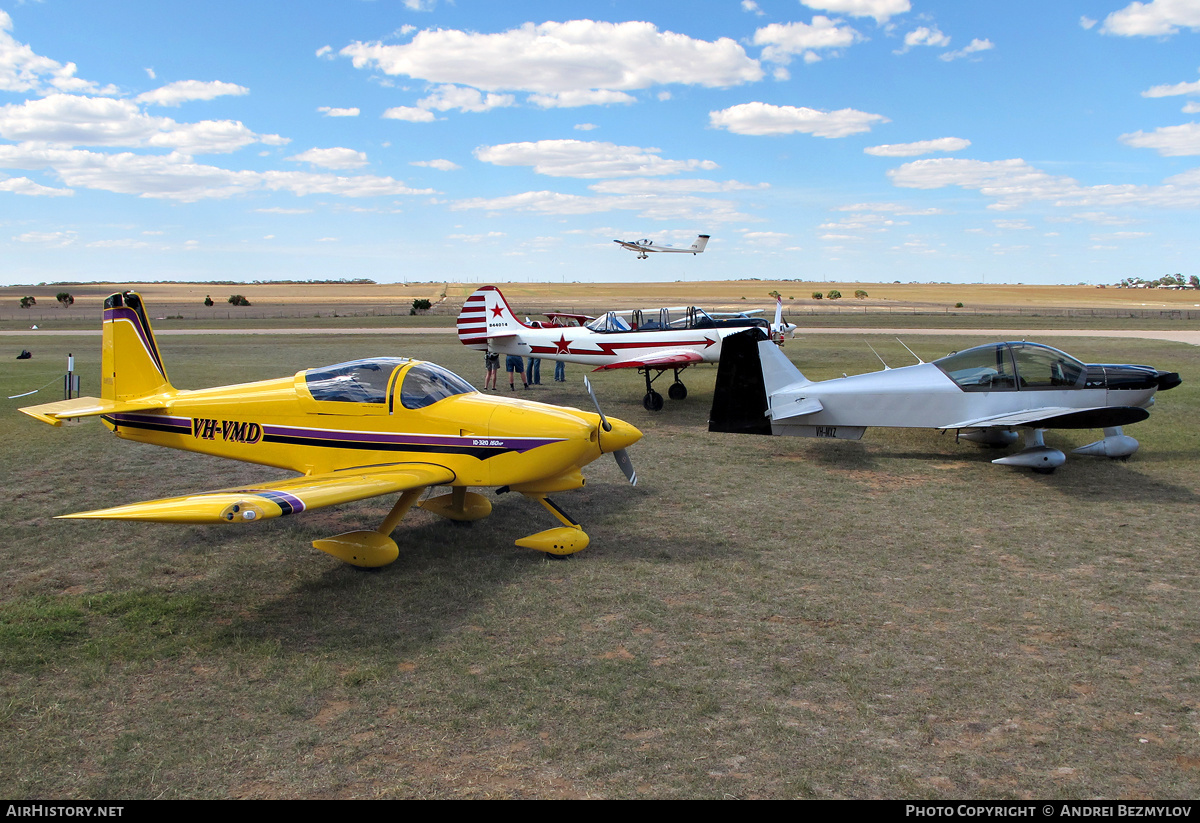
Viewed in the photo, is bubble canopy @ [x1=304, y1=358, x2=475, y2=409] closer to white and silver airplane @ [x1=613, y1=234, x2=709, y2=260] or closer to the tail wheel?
the tail wheel

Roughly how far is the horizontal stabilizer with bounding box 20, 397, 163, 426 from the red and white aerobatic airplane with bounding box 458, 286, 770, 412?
10.1 meters

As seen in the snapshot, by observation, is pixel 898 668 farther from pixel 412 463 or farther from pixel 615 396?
pixel 615 396

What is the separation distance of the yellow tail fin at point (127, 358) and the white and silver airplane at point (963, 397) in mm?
7454

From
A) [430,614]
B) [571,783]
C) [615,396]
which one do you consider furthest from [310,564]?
[615,396]

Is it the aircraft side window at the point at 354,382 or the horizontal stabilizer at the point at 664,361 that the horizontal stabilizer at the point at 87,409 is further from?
the horizontal stabilizer at the point at 664,361

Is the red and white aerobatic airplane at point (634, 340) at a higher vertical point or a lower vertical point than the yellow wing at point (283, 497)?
higher

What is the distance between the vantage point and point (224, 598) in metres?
6.15

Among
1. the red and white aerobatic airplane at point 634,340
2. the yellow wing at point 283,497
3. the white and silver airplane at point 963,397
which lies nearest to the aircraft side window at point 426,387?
the yellow wing at point 283,497

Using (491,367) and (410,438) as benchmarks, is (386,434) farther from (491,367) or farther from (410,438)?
(491,367)

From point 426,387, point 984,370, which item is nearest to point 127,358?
point 426,387

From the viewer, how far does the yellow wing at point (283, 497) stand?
5.17 m

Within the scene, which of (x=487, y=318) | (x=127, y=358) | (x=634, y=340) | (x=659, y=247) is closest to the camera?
(x=127, y=358)

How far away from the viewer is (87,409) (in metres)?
8.02

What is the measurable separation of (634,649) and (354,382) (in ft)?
12.9
